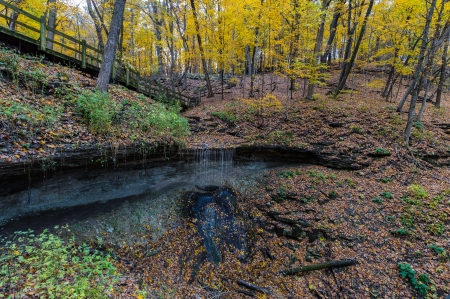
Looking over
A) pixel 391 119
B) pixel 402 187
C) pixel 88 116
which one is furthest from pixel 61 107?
pixel 391 119

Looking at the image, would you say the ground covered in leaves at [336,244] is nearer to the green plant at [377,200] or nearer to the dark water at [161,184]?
the green plant at [377,200]

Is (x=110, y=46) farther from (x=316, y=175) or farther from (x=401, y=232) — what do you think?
(x=401, y=232)

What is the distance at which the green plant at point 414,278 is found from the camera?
17.2 feet

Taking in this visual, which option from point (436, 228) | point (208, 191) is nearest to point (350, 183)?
point (436, 228)

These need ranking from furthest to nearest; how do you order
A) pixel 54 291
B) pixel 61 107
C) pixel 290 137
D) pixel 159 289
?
pixel 290 137, pixel 61 107, pixel 159 289, pixel 54 291

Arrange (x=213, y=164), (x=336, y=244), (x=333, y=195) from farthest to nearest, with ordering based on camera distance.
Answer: (x=213, y=164), (x=333, y=195), (x=336, y=244)

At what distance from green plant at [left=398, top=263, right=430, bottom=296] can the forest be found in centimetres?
3

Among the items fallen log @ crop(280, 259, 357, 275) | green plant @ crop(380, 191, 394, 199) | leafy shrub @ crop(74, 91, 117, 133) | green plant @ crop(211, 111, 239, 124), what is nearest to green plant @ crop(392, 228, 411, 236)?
green plant @ crop(380, 191, 394, 199)

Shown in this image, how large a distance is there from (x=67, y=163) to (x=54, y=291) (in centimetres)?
339

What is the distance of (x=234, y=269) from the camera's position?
6848 millimetres

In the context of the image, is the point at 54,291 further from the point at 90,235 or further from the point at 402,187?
the point at 402,187

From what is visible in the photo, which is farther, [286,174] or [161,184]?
[286,174]

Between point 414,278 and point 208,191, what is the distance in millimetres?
7394

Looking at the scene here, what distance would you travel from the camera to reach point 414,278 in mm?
5480
